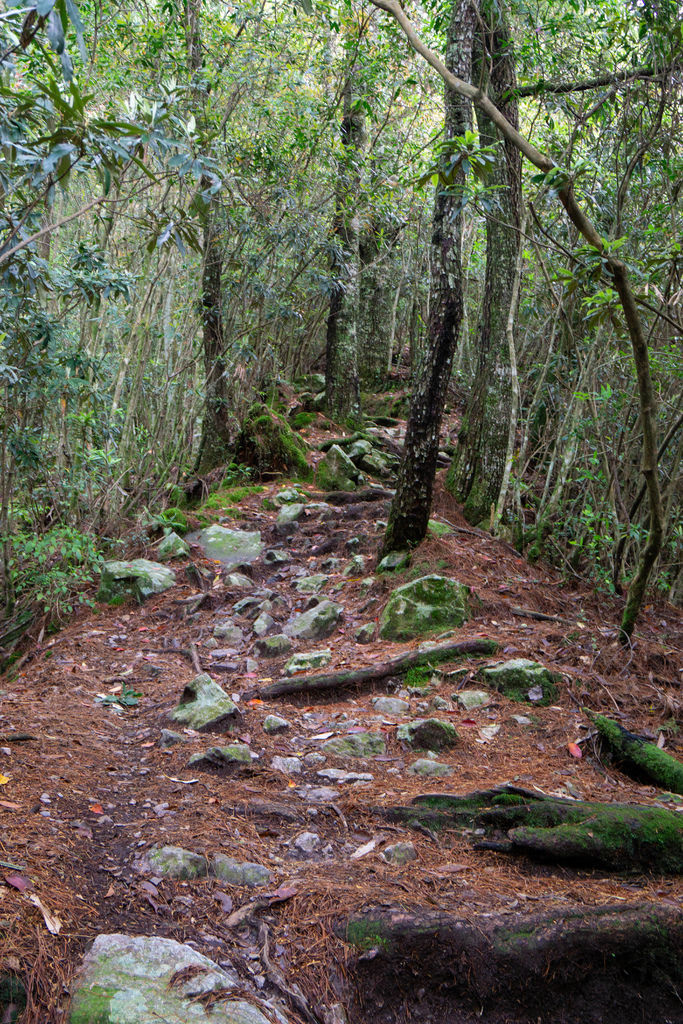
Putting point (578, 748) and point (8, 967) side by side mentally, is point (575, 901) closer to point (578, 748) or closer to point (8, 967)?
point (578, 748)

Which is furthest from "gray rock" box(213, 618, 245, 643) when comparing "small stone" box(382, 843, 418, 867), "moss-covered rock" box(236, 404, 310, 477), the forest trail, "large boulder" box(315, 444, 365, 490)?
"moss-covered rock" box(236, 404, 310, 477)

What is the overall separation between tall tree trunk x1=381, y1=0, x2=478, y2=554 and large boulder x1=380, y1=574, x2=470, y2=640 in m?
0.94

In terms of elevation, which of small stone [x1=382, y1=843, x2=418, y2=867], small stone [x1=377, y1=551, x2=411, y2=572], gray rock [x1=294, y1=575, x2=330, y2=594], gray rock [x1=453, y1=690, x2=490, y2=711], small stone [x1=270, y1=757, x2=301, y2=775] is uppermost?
small stone [x1=377, y1=551, x2=411, y2=572]

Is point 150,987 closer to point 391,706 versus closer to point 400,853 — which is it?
point 400,853

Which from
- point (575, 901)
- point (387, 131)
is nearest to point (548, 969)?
point (575, 901)

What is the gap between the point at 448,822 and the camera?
3260 mm

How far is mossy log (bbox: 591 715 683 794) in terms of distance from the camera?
3627mm

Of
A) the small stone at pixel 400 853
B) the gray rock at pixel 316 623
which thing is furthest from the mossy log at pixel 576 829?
the gray rock at pixel 316 623

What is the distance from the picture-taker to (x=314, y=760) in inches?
157

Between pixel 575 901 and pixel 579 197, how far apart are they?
680cm

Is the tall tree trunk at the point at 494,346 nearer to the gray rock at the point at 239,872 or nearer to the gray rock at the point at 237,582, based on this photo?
the gray rock at the point at 237,582

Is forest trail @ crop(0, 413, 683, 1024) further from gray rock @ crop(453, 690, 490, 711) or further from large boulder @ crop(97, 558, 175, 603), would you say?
large boulder @ crop(97, 558, 175, 603)

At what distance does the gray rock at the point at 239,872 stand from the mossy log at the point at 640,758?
1.96 metres

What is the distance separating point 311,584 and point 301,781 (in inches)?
126
